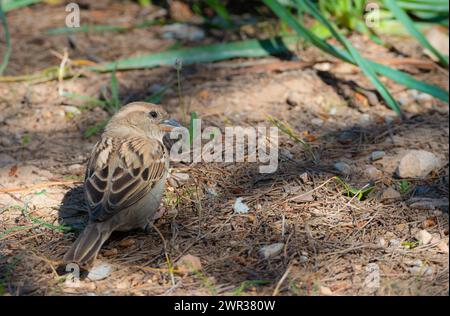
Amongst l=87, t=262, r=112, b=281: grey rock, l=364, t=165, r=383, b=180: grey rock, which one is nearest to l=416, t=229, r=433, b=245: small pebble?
l=364, t=165, r=383, b=180: grey rock

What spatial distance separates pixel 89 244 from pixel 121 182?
53cm

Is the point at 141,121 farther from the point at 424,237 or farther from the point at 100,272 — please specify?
the point at 424,237

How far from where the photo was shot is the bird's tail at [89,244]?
4.21 m

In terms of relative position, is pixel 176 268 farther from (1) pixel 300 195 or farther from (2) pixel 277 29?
(2) pixel 277 29

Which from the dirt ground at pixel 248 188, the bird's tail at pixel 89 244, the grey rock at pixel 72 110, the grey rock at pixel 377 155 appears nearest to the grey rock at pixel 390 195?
the dirt ground at pixel 248 188

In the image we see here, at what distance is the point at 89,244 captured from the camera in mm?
4289

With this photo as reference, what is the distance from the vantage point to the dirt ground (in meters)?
4.25

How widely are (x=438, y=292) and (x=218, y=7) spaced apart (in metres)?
4.32

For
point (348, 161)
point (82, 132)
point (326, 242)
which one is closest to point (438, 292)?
point (326, 242)

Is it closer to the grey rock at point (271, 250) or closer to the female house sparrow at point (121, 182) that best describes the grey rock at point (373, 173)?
the grey rock at point (271, 250)

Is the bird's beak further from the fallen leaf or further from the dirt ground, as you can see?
the fallen leaf

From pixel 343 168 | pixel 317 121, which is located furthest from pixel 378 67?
pixel 343 168

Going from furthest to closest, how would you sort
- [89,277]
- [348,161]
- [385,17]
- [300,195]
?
1. [385,17]
2. [348,161]
3. [300,195]
4. [89,277]
